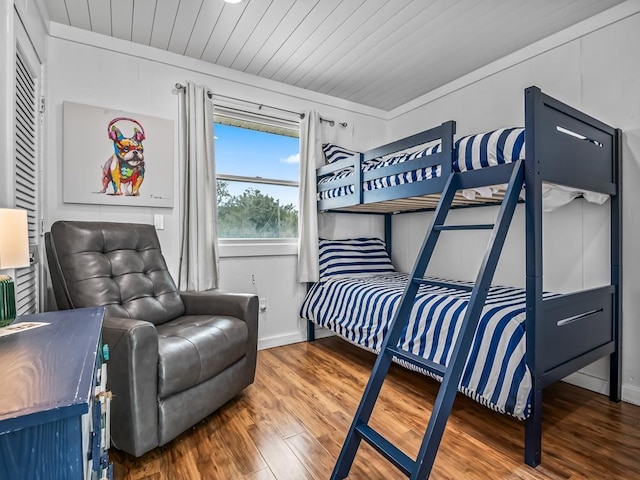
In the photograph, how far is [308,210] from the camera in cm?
311

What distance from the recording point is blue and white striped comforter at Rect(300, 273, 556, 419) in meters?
1.57

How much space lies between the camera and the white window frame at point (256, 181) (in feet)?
9.45

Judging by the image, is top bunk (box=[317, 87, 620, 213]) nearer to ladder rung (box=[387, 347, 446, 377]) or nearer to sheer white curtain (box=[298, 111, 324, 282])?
sheer white curtain (box=[298, 111, 324, 282])

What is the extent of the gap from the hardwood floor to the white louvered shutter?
94 centimetres

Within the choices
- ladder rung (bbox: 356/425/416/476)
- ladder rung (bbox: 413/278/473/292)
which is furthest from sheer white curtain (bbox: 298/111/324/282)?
ladder rung (bbox: 356/425/416/476)

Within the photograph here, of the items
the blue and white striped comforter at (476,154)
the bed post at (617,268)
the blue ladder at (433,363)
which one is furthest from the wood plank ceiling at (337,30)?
the blue ladder at (433,363)

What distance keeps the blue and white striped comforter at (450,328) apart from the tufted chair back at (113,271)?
4.02ft

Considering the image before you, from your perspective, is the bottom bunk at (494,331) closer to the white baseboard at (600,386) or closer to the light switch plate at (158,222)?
the white baseboard at (600,386)

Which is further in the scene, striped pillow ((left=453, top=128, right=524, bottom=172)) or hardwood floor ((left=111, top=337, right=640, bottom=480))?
striped pillow ((left=453, top=128, right=524, bottom=172))

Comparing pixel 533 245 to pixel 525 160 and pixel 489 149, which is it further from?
pixel 489 149

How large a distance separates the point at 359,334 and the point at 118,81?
8.27 feet

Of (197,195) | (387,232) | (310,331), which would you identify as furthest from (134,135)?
(387,232)

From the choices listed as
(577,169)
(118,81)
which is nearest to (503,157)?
(577,169)

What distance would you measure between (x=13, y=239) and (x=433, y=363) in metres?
1.60
